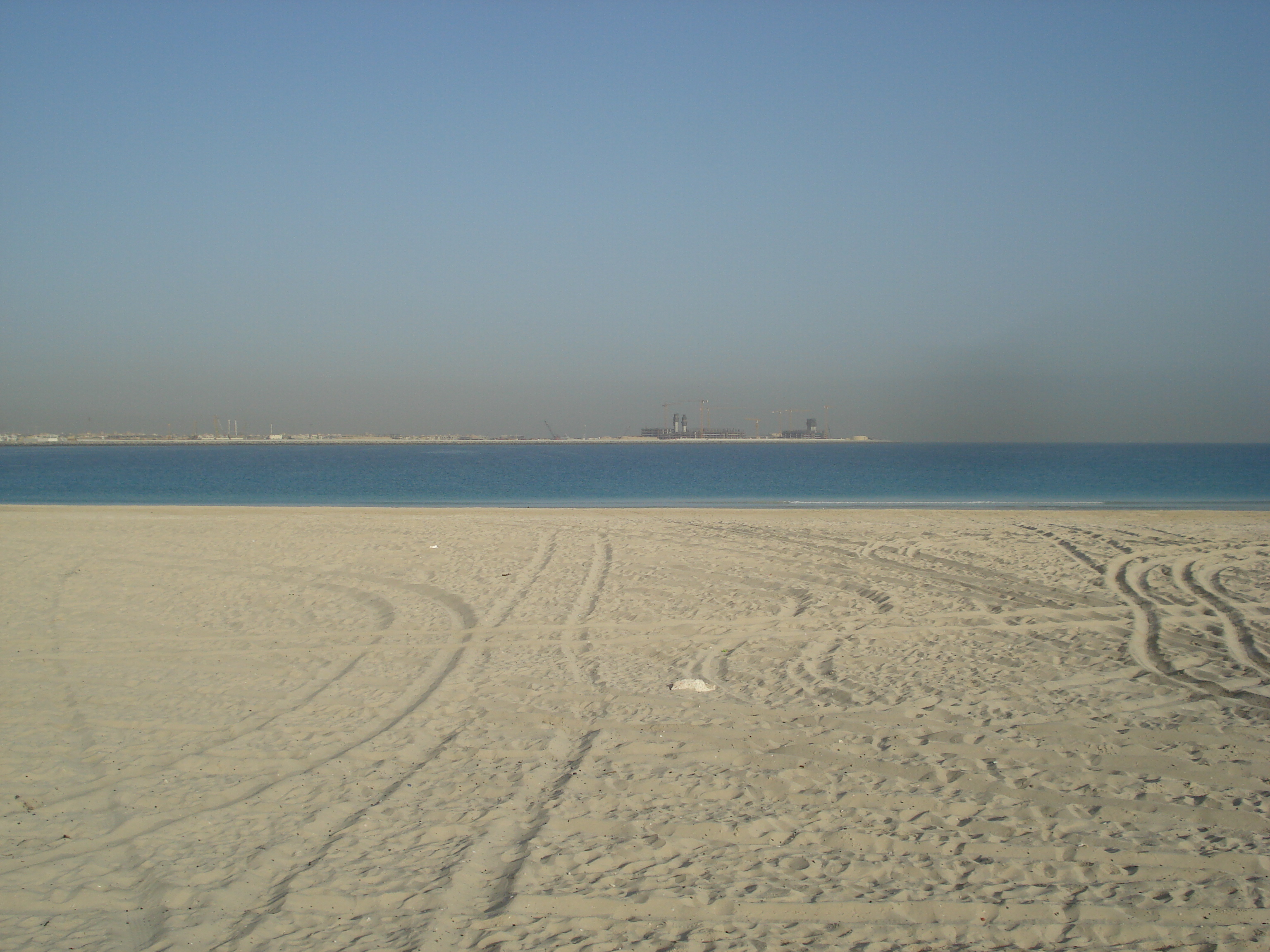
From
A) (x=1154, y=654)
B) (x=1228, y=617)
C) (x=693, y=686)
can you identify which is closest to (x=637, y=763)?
(x=693, y=686)

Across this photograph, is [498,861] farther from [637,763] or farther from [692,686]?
[692,686]

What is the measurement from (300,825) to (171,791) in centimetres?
114

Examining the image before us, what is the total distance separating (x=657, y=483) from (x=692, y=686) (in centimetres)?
4045

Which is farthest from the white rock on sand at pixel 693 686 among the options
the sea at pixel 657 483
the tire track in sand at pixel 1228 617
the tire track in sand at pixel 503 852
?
the sea at pixel 657 483

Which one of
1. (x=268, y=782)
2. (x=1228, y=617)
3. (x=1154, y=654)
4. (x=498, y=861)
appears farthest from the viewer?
(x=1228, y=617)

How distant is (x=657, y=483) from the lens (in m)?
48.0

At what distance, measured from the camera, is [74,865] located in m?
4.46

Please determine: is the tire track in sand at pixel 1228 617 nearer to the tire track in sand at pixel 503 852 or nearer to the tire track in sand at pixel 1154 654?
the tire track in sand at pixel 1154 654

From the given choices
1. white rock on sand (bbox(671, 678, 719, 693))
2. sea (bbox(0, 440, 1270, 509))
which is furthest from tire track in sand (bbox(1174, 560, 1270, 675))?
sea (bbox(0, 440, 1270, 509))

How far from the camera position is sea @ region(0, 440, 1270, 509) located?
33656 mm

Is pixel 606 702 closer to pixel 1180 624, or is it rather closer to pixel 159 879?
pixel 159 879

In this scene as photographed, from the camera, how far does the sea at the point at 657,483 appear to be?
110 feet

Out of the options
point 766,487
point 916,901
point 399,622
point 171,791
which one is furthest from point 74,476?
point 916,901

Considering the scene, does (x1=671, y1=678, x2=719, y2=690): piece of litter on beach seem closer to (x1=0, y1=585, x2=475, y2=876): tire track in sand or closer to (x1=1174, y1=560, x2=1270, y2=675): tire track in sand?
(x1=0, y1=585, x2=475, y2=876): tire track in sand
